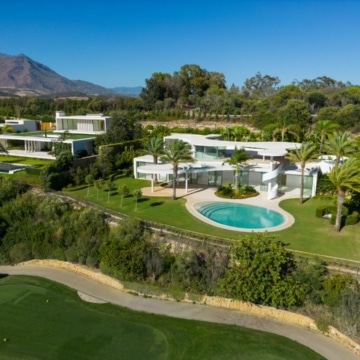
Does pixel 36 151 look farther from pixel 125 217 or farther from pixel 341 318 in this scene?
pixel 341 318

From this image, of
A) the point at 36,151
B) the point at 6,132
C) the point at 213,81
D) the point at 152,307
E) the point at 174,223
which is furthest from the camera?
the point at 213,81

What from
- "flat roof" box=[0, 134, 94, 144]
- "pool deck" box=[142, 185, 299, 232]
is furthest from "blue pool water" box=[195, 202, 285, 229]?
"flat roof" box=[0, 134, 94, 144]

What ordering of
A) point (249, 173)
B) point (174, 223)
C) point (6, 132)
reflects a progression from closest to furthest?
point (174, 223) → point (249, 173) → point (6, 132)

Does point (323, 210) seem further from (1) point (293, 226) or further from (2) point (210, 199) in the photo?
(2) point (210, 199)

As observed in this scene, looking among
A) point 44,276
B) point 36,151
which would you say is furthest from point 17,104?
point 44,276

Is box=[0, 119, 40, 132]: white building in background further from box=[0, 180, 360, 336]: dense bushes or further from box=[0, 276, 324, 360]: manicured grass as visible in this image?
box=[0, 276, 324, 360]: manicured grass

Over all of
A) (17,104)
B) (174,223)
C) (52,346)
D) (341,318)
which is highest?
(17,104)

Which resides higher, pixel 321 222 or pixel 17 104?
pixel 17 104
